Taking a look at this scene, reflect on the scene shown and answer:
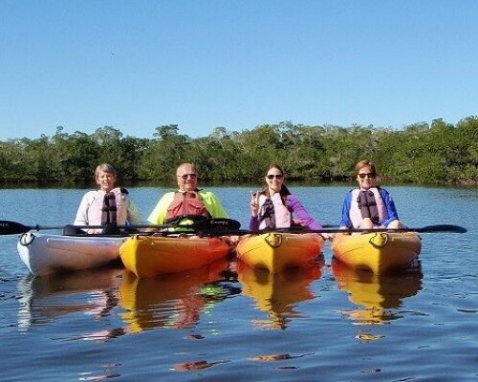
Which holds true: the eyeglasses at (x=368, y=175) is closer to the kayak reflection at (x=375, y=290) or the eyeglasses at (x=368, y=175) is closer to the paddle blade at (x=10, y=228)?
the kayak reflection at (x=375, y=290)

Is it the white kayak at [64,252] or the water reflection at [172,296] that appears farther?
the white kayak at [64,252]

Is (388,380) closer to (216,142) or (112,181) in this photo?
(112,181)

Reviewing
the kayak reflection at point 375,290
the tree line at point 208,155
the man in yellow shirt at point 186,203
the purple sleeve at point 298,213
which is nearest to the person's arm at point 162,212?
the man in yellow shirt at point 186,203

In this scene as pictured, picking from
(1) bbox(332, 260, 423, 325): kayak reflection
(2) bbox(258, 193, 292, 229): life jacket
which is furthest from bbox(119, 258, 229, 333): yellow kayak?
(1) bbox(332, 260, 423, 325): kayak reflection

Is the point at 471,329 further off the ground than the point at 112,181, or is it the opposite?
the point at 112,181

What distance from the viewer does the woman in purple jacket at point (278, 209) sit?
909 cm

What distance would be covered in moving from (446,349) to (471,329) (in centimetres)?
67

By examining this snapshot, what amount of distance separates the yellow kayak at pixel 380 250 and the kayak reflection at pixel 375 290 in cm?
11

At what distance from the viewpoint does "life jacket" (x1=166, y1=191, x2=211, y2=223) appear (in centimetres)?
902

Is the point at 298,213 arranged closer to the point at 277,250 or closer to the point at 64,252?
the point at 277,250

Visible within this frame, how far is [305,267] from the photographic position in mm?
8703

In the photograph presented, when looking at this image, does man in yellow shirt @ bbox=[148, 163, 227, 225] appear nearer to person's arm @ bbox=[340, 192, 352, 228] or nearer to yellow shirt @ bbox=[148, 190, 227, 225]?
yellow shirt @ bbox=[148, 190, 227, 225]

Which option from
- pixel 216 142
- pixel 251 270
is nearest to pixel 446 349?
pixel 251 270

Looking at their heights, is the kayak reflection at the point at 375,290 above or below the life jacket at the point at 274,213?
below
